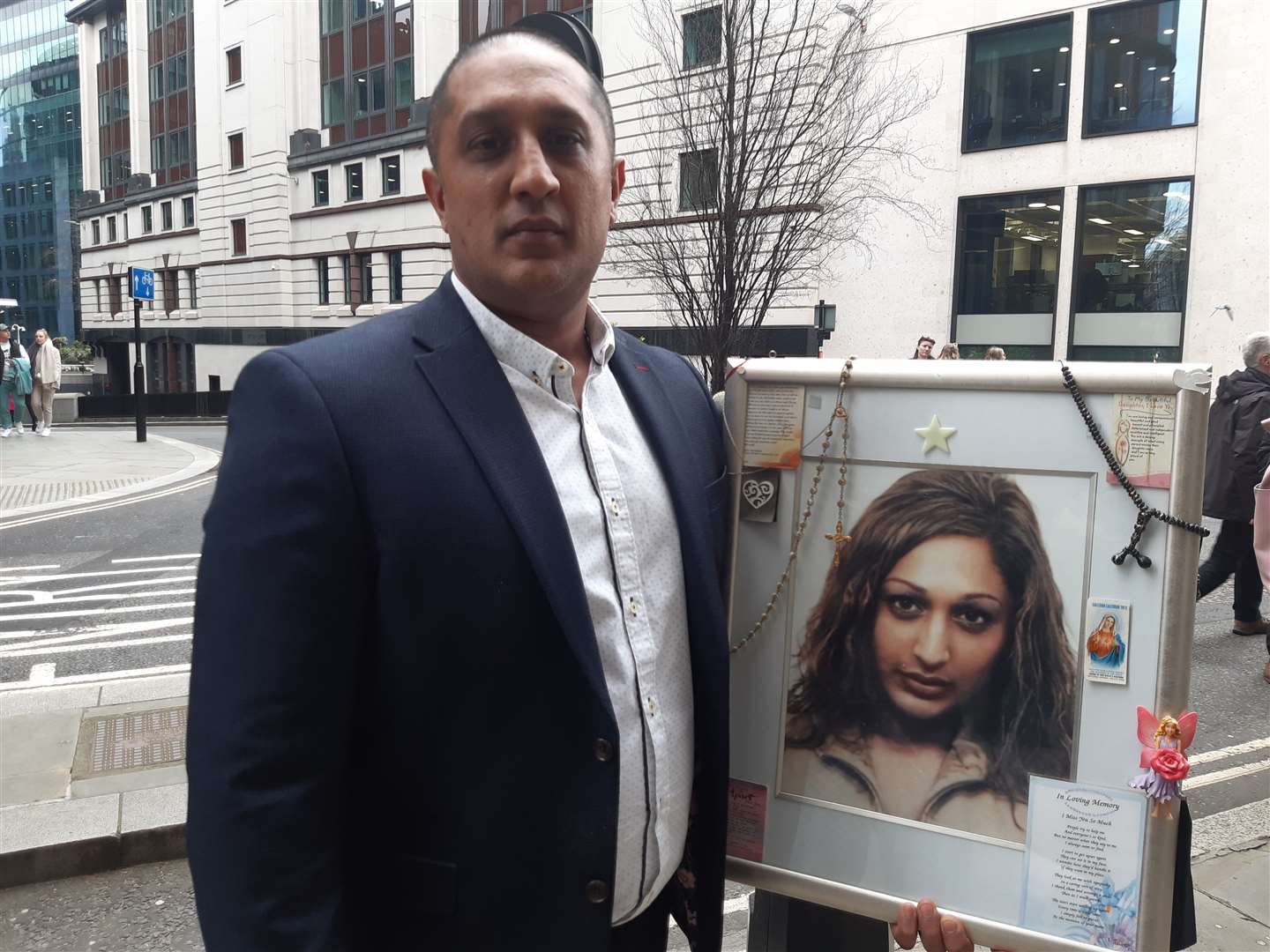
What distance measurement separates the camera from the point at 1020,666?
1.66m

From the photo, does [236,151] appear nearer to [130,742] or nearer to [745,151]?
[745,151]

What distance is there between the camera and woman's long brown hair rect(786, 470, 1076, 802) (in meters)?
1.64

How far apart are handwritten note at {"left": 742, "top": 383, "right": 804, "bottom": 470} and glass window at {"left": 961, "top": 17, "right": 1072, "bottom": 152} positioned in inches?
854

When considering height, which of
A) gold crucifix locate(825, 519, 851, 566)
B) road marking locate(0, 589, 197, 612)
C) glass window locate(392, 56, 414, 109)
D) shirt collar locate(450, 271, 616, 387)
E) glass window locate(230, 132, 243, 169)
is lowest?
road marking locate(0, 589, 197, 612)

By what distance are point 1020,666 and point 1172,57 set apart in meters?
21.8

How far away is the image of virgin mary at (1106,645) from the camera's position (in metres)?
1.59

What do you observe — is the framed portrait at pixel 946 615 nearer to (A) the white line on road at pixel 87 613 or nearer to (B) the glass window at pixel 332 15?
(A) the white line on road at pixel 87 613

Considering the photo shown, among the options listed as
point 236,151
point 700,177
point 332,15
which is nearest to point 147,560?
point 700,177

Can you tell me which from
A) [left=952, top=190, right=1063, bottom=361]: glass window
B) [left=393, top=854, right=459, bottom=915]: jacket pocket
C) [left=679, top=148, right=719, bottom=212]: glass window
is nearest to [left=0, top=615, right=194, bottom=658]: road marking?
[left=393, top=854, right=459, bottom=915]: jacket pocket

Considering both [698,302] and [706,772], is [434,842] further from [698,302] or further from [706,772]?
[698,302]

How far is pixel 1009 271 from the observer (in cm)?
2130

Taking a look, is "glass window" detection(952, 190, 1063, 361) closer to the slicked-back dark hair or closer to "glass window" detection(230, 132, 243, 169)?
the slicked-back dark hair

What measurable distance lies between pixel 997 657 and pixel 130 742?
4.66 m

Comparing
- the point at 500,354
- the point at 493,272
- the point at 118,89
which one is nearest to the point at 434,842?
the point at 500,354
